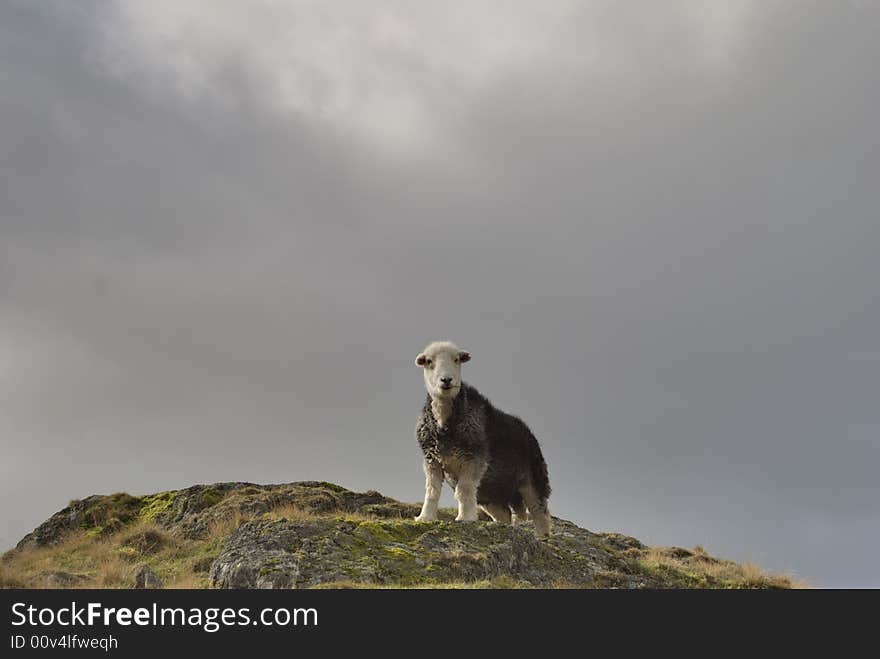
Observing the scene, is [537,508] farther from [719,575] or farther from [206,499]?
[206,499]

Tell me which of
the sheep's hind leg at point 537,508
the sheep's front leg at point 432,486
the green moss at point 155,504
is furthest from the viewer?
the green moss at point 155,504

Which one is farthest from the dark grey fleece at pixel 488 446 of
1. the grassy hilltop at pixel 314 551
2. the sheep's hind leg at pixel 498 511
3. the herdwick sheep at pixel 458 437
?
the grassy hilltop at pixel 314 551

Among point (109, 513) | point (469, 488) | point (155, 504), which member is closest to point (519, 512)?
point (469, 488)

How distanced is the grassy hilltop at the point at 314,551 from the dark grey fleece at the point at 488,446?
1358 millimetres

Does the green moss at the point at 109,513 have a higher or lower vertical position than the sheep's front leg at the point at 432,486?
higher

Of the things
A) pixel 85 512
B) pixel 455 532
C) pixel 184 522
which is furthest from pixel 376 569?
pixel 85 512

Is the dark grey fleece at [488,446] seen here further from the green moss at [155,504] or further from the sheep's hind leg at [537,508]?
the green moss at [155,504]

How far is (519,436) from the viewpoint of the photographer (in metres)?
19.1

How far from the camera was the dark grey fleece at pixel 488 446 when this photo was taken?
55.3 feet

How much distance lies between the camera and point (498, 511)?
65.2ft

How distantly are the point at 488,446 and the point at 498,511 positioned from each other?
2978 millimetres
